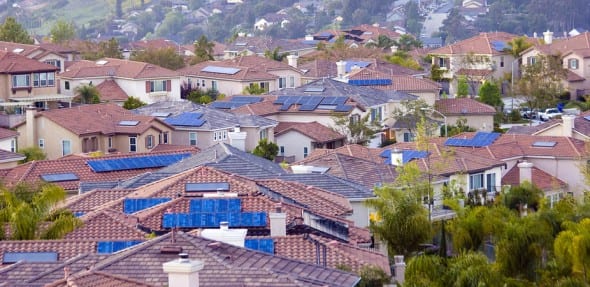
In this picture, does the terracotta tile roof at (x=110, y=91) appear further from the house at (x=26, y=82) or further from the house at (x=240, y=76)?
the house at (x=240, y=76)

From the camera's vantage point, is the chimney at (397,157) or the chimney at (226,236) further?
the chimney at (397,157)

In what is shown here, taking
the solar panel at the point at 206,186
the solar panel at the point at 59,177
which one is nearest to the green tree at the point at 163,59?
the solar panel at the point at 59,177

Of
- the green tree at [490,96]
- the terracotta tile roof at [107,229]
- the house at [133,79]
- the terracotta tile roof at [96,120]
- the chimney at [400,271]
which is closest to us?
the chimney at [400,271]

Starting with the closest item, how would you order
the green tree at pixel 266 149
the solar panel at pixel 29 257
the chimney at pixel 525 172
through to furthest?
the solar panel at pixel 29 257 < the chimney at pixel 525 172 < the green tree at pixel 266 149

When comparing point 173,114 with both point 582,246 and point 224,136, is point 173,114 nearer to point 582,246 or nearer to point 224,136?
point 224,136

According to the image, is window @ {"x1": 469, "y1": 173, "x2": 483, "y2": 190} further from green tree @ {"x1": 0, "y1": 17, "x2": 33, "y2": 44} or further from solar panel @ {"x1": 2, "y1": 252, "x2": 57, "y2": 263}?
green tree @ {"x1": 0, "y1": 17, "x2": 33, "y2": 44}

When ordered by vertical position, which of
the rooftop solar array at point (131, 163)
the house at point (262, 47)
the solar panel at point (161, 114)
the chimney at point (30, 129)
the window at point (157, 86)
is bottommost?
the rooftop solar array at point (131, 163)

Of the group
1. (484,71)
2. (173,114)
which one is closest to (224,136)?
(173,114)
